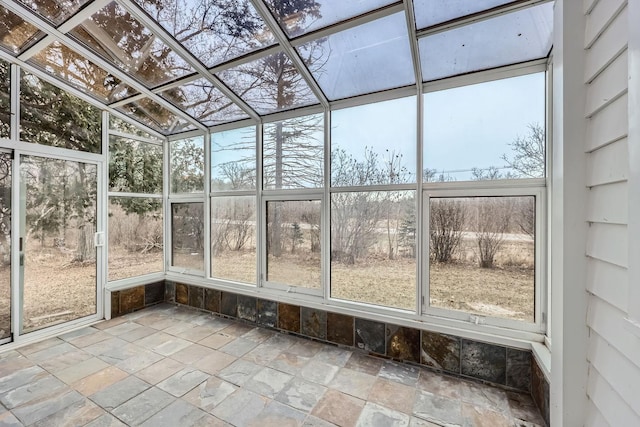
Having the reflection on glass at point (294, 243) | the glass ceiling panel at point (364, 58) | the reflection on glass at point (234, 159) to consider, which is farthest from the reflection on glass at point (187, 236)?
the glass ceiling panel at point (364, 58)

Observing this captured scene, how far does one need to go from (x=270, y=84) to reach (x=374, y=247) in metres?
1.87

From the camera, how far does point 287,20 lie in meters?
2.03

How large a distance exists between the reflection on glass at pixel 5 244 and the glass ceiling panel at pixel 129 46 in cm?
143

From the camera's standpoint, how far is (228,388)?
2156mm

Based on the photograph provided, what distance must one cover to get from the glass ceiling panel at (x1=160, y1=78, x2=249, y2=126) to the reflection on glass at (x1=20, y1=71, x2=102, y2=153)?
1048 millimetres

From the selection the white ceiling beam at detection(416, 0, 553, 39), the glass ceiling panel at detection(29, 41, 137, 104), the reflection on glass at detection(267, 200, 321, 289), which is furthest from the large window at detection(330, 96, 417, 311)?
the glass ceiling panel at detection(29, 41, 137, 104)

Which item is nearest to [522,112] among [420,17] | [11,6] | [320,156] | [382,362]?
[420,17]

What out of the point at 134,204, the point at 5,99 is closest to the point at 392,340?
the point at 134,204

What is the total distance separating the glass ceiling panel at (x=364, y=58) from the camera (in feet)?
6.61

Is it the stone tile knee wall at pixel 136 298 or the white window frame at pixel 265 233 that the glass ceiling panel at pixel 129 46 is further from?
the stone tile knee wall at pixel 136 298

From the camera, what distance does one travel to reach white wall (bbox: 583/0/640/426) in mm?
729

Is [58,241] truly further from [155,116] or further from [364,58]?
[364,58]

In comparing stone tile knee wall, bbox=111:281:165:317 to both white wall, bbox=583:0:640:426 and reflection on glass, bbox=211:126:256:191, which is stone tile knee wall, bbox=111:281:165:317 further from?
white wall, bbox=583:0:640:426

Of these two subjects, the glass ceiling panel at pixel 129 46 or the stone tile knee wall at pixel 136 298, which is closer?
the glass ceiling panel at pixel 129 46
